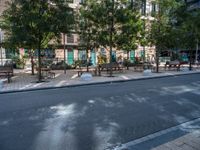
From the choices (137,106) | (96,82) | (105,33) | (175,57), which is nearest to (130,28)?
(105,33)

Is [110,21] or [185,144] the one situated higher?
[110,21]

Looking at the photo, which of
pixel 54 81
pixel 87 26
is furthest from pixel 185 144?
pixel 87 26

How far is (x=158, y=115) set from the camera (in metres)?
6.28

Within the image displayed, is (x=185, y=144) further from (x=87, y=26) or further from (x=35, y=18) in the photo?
(x=87, y=26)

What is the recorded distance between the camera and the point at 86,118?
19.7ft

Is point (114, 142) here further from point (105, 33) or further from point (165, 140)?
point (105, 33)

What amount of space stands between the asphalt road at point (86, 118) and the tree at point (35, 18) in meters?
5.09

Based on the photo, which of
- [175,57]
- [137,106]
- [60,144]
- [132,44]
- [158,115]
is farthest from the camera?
[175,57]

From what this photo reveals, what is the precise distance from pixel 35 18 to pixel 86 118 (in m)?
8.45

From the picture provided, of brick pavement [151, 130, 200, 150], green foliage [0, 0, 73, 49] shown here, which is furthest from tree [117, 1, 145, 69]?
brick pavement [151, 130, 200, 150]

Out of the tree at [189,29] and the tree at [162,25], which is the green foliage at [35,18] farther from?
the tree at [189,29]

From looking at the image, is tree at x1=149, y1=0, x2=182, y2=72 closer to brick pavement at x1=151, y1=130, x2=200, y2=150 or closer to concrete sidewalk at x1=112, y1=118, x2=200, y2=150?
concrete sidewalk at x1=112, y1=118, x2=200, y2=150

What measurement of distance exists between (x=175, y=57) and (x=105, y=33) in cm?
2245

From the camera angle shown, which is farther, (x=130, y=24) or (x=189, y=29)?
(x=189, y=29)
